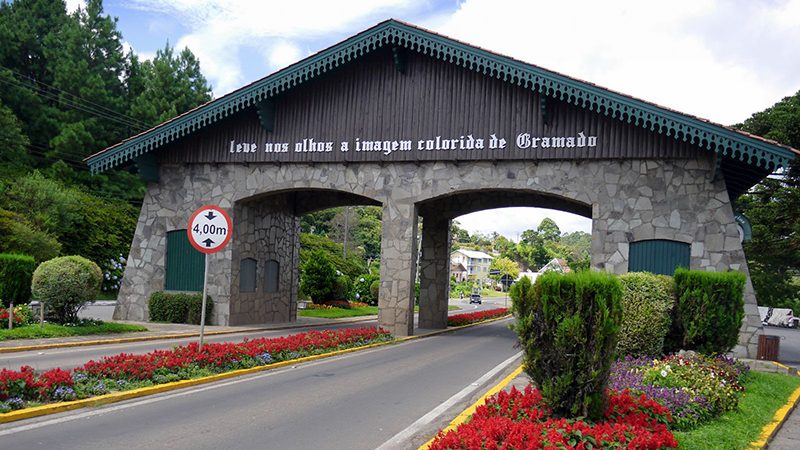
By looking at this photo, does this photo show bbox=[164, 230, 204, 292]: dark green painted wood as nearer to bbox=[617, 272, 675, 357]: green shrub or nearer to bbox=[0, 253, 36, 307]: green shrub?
bbox=[0, 253, 36, 307]: green shrub

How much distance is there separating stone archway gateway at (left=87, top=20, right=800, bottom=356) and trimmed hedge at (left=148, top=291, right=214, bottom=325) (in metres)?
0.51

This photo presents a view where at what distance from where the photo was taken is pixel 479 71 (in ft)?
63.3

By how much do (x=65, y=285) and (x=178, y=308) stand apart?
599 centimetres

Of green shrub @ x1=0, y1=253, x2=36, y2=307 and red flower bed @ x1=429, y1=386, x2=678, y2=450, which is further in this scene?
green shrub @ x1=0, y1=253, x2=36, y2=307

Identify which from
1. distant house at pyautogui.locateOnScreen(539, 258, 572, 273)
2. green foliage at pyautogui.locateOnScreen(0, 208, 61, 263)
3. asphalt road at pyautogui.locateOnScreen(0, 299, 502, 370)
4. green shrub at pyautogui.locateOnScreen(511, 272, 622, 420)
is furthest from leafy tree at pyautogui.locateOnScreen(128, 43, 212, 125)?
green shrub at pyautogui.locateOnScreen(511, 272, 622, 420)

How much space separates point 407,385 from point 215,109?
12.9 meters

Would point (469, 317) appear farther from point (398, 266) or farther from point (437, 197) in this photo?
point (437, 197)

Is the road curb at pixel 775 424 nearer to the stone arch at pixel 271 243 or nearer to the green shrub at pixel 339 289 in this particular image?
the stone arch at pixel 271 243

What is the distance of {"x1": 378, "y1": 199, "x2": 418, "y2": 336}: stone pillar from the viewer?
20484mm

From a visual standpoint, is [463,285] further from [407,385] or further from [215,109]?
[407,385]

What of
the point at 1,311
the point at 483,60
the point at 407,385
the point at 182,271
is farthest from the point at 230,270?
the point at 407,385

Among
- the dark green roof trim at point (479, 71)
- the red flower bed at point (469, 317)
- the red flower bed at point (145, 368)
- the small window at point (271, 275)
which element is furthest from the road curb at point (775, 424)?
the red flower bed at point (469, 317)

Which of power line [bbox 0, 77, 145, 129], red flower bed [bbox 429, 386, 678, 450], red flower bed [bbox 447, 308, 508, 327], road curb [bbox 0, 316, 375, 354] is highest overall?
power line [bbox 0, 77, 145, 129]

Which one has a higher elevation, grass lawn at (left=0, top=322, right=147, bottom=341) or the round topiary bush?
the round topiary bush
